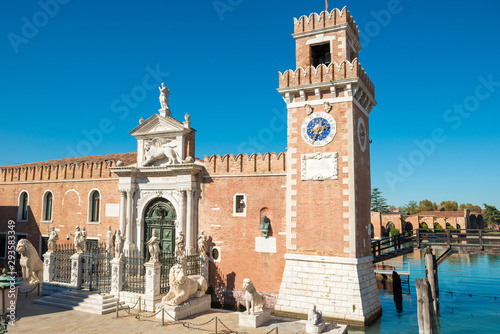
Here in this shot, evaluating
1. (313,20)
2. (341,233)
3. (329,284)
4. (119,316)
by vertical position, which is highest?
(313,20)

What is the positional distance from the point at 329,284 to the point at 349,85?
8649 mm

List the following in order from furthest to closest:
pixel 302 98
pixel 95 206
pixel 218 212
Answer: pixel 95 206, pixel 218 212, pixel 302 98

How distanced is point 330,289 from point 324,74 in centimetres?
946

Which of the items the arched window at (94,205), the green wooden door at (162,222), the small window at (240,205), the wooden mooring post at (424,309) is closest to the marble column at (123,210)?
the green wooden door at (162,222)

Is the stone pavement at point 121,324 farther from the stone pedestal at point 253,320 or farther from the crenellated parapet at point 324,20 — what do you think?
the crenellated parapet at point 324,20

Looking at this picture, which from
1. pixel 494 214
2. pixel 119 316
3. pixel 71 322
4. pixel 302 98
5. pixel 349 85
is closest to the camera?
pixel 71 322

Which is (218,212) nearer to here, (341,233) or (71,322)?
(341,233)

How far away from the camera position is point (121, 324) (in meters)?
13.8

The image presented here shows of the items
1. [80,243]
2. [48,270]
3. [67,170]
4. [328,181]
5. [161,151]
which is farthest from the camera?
[67,170]

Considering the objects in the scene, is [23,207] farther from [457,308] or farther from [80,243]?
[457,308]

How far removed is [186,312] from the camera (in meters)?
14.6

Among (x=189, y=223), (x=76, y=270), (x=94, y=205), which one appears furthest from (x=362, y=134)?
(x=94, y=205)

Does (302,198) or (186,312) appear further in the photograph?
(302,198)

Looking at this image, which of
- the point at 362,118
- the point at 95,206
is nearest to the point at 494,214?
the point at 362,118
